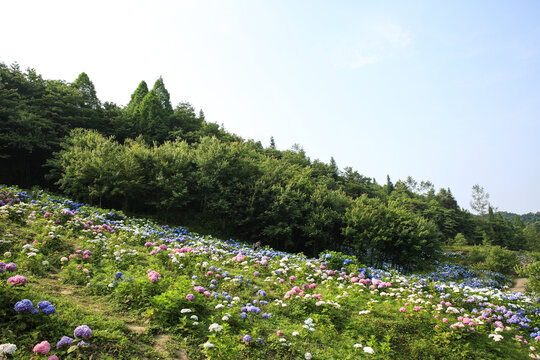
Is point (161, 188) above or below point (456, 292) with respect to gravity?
above

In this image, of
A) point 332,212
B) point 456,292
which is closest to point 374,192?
point 332,212

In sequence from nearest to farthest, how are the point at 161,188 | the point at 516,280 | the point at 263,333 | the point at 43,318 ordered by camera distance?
the point at 43,318
the point at 263,333
the point at 161,188
the point at 516,280

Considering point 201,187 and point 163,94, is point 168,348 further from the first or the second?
point 163,94

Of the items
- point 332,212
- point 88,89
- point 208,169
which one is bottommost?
point 332,212

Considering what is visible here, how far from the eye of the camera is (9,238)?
6188mm

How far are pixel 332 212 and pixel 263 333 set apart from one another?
1496cm

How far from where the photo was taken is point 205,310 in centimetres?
491

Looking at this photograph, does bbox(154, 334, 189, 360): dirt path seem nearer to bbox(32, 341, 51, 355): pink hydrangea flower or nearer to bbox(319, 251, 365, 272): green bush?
bbox(32, 341, 51, 355): pink hydrangea flower

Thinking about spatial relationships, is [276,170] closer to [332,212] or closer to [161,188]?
[332,212]

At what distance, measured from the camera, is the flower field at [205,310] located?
11.4 feet

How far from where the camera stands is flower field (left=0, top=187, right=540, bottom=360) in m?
3.47

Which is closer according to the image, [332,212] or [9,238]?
[9,238]

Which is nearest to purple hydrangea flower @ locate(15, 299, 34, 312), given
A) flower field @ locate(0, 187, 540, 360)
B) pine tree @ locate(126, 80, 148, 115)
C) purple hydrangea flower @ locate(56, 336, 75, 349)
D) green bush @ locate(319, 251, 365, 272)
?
flower field @ locate(0, 187, 540, 360)

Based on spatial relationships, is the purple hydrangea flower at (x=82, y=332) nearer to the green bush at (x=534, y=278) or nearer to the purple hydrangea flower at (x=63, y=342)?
the purple hydrangea flower at (x=63, y=342)
